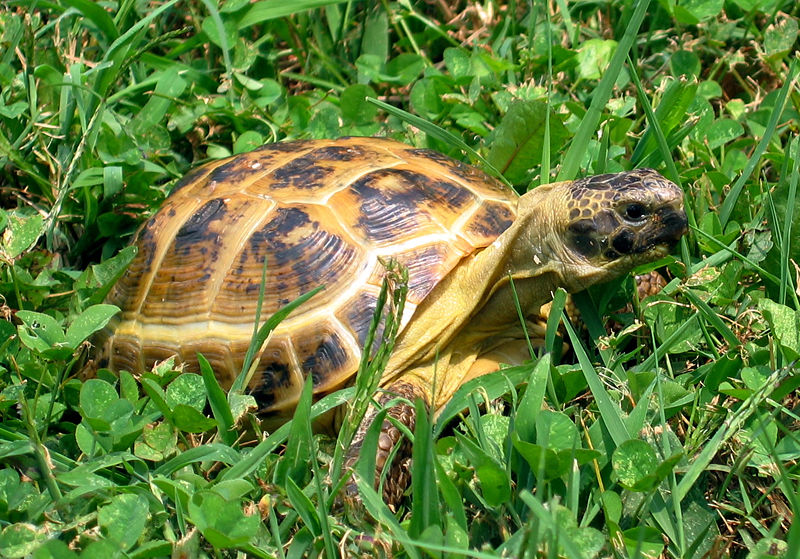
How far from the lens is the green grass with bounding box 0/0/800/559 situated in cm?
228

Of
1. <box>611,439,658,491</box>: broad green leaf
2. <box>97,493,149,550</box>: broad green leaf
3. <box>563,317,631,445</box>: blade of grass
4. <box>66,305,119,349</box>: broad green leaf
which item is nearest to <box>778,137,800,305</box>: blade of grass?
<box>563,317,631,445</box>: blade of grass

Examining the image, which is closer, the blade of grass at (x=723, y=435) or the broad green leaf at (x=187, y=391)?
the blade of grass at (x=723, y=435)

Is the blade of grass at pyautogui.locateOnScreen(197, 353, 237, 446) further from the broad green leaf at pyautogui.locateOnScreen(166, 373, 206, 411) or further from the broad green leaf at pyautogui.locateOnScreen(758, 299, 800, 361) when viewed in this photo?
the broad green leaf at pyautogui.locateOnScreen(758, 299, 800, 361)

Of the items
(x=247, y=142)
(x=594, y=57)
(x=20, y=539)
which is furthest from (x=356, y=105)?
(x=20, y=539)

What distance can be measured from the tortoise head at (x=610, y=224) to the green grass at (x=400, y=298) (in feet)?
0.74

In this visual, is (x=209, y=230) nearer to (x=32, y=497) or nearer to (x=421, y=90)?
(x=32, y=497)

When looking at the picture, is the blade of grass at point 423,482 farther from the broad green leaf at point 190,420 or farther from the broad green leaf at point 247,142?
the broad green leaf at point 247,142

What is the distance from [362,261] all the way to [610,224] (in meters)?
0.83

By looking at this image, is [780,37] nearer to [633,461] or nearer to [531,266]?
[531,266]

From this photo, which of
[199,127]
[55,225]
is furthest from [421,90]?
[55,225]

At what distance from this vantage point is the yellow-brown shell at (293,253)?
9.42ft

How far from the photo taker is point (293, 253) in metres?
3.00

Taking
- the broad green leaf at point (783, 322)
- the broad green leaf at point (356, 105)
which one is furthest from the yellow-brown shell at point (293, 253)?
the broad green leaf at point (783, 322)

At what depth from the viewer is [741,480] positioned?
2480 millimetres
